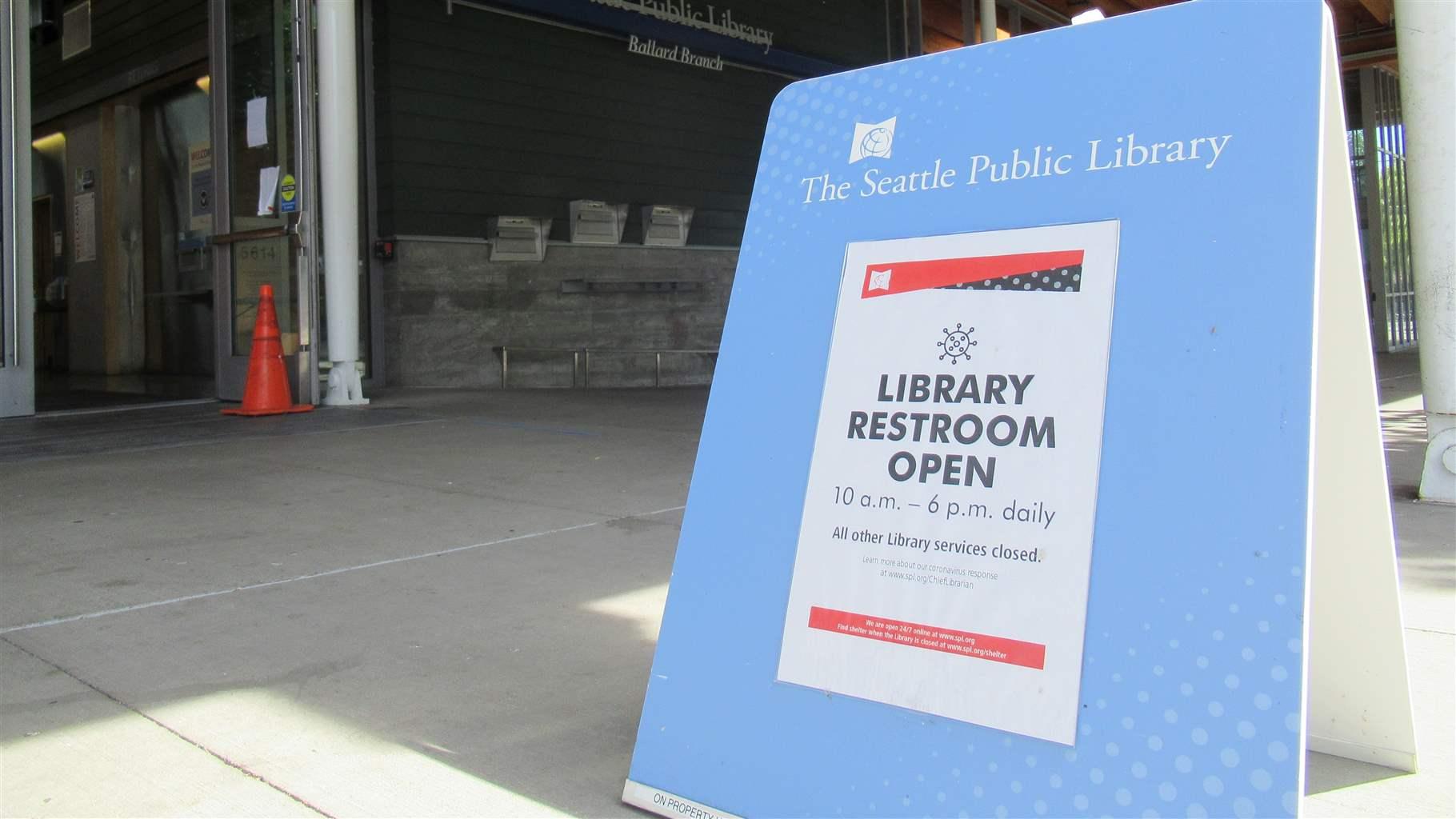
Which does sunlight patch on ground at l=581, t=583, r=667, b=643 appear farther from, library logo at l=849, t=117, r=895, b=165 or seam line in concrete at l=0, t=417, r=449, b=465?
seam line in concrete at l=0, t=417, r=449, b=465

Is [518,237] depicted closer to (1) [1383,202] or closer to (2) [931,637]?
(2) [931,637]

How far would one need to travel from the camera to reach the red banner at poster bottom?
68.0 inches

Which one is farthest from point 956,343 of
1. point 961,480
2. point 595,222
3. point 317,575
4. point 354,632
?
point 595,222

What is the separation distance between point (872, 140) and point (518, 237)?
950cm

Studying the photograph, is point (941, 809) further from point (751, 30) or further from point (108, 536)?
point (751, 30)

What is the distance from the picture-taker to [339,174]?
28.6 feet

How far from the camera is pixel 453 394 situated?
1020cm

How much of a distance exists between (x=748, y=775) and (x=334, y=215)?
7651mm

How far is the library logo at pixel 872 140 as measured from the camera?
2.16m

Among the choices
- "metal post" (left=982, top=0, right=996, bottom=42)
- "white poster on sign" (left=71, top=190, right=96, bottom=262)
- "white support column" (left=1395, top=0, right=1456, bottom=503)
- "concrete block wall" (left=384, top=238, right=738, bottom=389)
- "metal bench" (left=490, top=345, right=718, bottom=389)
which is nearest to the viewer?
"white support column" (left=1395, top=0, right=1456, bottom=503)

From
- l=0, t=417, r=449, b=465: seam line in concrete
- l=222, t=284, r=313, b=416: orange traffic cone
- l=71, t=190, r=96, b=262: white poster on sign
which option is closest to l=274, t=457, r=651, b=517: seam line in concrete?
l=0, t=417, r=449, b=465: seam line in concrete

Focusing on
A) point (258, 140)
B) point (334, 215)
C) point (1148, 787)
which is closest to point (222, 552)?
point (1148, 787)

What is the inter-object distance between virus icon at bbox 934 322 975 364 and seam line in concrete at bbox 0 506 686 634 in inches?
103

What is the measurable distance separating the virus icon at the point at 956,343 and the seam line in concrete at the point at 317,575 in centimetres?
262
